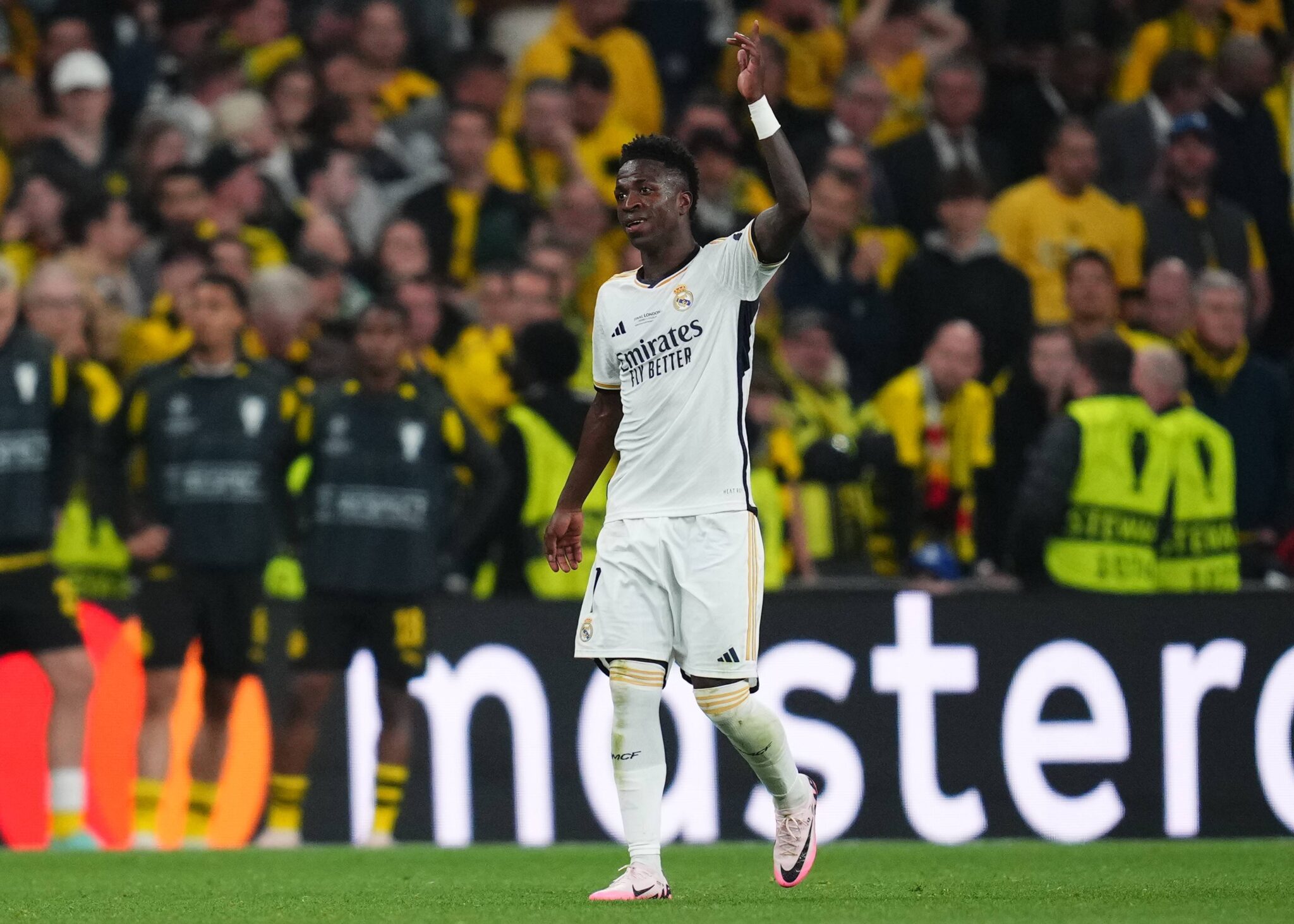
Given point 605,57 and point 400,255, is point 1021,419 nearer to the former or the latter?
point 400,255

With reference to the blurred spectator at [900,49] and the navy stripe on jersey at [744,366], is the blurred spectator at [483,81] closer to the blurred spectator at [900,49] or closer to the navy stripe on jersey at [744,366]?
the blurred spectator at [900,49]

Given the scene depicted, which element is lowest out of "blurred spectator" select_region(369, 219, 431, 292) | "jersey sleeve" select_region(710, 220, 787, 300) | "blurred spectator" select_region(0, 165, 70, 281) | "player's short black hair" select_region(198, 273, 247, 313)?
"jersey sleeve" select_region(710, 220, 787, 300)

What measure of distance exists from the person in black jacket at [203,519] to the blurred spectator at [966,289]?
377 cm

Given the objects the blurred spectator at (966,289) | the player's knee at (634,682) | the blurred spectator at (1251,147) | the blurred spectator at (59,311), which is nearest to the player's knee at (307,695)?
the blurred spectator at (59,311)

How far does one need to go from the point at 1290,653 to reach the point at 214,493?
478 cm

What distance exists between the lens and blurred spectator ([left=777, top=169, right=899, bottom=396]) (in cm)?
1251

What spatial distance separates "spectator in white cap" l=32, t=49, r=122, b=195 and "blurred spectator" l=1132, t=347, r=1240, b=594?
6.07 m

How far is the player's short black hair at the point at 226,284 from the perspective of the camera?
10227 millimetres

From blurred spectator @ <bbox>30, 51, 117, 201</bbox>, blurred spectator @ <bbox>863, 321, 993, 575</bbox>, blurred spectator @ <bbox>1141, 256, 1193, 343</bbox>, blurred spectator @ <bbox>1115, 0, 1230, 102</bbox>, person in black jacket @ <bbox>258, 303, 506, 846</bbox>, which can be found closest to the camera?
person in black jacket @ <bbox>258, 303, 506, 846</bbox>

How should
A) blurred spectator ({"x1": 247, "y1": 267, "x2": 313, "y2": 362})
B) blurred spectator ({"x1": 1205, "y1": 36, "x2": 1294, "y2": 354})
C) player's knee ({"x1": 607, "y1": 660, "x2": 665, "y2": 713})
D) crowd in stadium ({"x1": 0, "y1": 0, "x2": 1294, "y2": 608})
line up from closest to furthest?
player's knee ({"x1": 607, "y1": 660, "x2": 665, "y2": 713}) < crowd in stadium ({"x1": 0, "y1": 0, "x2": 1294, "y2": 608}) < blurred spectator ({"x1": 247, "y1": 267, "x2": 313, "y2": 362}) < blurred spectator ({"x1": 1205, "y1": 36, "x2": 1294, "y2": 354})

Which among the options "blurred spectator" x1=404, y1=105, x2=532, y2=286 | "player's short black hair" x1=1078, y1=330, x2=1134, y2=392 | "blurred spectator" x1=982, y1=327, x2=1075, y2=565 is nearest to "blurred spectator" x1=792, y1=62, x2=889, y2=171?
"blurred spectator" x1=404, y1=105, x2=532, y2=286

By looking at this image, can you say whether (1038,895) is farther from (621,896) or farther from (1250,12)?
(1250,12)

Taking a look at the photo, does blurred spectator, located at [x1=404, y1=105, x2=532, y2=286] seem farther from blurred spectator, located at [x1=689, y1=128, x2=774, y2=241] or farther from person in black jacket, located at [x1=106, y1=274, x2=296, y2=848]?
person in black jacket, located at [x1=106, y1=274, x2=296, y2=848]

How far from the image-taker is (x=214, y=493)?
33.2 feet
